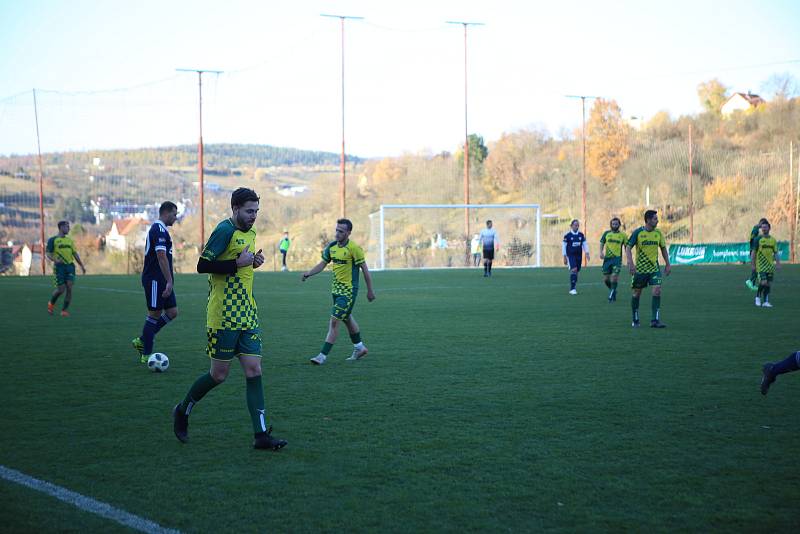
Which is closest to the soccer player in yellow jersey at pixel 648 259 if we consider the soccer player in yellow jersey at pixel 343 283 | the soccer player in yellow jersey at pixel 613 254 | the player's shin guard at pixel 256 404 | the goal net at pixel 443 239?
the soccer player in yellow jersey at pixel 343 283

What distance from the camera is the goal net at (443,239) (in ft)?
142

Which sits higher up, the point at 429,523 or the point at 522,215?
the point at 522,215

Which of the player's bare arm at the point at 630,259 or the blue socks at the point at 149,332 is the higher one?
the player's bare arm at the point at 630,259

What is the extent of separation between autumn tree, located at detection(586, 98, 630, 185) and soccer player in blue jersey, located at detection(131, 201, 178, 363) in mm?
67133

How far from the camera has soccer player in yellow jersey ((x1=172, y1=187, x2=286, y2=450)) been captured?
6.13m

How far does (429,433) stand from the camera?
6766 millimetres

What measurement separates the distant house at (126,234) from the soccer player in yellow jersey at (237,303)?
47346mm

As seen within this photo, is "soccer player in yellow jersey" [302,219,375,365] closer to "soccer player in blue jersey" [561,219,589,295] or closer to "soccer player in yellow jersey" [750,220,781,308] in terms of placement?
"soccer player in yellow jersey" [750,220,781,308]

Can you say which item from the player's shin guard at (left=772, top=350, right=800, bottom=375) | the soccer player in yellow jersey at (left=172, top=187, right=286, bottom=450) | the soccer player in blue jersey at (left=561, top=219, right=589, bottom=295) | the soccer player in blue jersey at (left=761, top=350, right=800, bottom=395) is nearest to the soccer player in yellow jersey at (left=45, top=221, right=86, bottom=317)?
the soccer player in yellow jersey at (left=172, top=187, right=286, bottom=450)

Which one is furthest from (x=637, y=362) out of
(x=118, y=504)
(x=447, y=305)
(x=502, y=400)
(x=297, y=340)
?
(x=447, y=305)

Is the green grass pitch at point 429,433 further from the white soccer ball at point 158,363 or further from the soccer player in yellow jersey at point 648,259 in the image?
the soccer player in yellow jersey at point 648,259

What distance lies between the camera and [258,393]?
20.8 feet

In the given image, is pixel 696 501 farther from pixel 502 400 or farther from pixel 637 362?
pixel 637 362

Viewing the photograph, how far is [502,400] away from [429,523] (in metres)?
3.55
